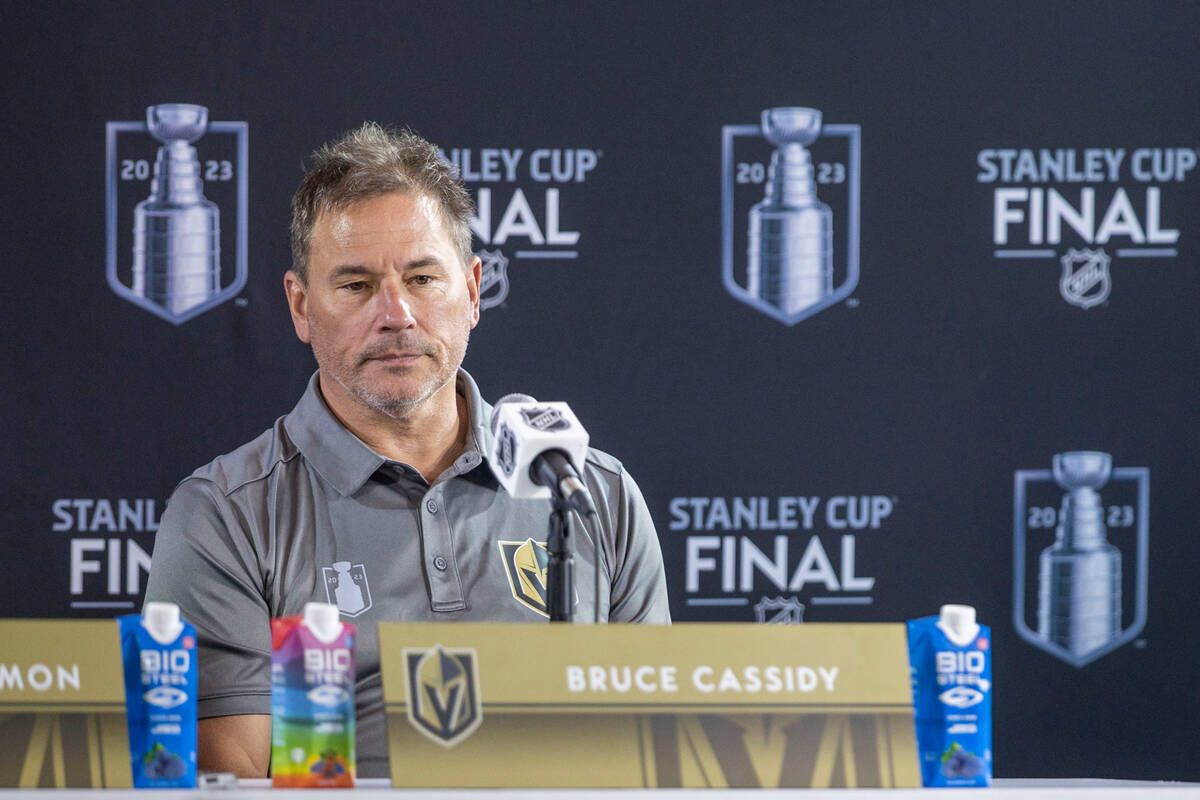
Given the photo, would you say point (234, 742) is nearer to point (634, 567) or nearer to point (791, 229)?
point (634, 567)

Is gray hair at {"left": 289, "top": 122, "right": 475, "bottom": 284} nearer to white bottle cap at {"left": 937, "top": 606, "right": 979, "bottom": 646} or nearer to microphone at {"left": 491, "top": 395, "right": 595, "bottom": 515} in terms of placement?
microphone at {"left": 491, "top": 395, "right": 595, "bottom": 515}

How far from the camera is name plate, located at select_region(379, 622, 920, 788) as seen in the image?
42.2 inches

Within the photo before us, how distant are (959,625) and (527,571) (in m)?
0.82

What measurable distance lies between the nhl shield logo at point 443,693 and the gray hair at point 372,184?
92 centimetres

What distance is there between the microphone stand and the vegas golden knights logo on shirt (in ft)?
1.87

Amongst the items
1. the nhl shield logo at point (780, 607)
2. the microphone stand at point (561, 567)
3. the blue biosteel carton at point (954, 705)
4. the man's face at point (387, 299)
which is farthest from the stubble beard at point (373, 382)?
the nhl shield logo at point (780, 607)

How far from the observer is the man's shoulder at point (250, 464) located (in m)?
1.79

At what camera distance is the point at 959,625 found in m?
1.12

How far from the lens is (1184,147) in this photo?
265 centimetres

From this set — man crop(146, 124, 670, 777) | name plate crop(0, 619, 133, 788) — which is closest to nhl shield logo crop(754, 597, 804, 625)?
man crop(146, 124, 670, 777)

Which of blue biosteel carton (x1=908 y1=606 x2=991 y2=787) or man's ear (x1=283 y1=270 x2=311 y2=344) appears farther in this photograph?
man's ear (x1=283 y1=270 x2=311 y2=344)

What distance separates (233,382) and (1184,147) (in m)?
2.15

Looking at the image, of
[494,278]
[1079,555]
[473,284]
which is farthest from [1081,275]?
[473,284]

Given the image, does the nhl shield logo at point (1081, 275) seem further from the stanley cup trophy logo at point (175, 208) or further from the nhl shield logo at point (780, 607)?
the stanley cup trophy logo at point (175, 208)
